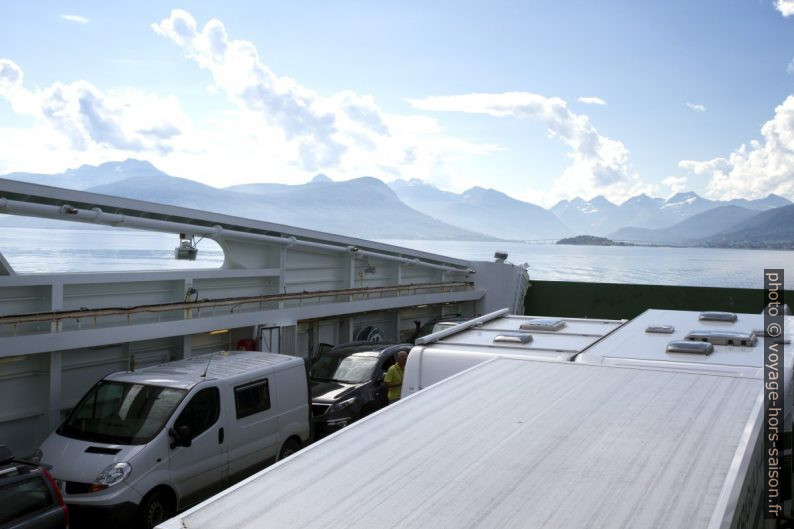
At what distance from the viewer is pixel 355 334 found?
16.2 m

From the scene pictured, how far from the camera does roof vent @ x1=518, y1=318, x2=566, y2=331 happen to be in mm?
9539

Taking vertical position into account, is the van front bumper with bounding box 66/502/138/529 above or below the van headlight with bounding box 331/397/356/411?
below

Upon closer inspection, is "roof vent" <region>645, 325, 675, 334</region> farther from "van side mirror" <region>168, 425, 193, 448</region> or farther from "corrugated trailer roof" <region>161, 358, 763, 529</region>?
"van side mirror" <region>168, 425, 193, 448</region>

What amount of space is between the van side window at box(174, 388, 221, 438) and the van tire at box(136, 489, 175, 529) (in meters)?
0.66

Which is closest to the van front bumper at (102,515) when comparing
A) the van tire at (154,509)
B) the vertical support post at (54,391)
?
the van tire at (154,509)

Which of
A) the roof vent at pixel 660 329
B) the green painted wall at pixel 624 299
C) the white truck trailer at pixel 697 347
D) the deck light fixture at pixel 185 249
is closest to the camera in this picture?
the white truck trailer at pixel 697 347

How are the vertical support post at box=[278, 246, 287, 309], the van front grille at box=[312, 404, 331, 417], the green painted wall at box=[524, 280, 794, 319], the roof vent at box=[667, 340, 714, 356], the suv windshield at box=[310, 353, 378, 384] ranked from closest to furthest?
1. the roof vent at box=[667, 340, 714, 356]
2. the van front grille at box=[312, 404, 331, 417]
3. the suv windshield at box=[310, 353, 378, 384]
4. the vertical support post at box=[278, 246, 287, 309]
5. the green painted wall at box=[524, 280, 794, 319]

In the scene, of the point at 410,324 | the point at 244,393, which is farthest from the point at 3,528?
the point at 410,324

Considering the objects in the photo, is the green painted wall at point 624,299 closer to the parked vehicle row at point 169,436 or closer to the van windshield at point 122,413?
the parked vehicle row at point 169,436

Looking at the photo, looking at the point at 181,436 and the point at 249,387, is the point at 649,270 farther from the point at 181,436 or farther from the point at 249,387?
the point at 181,436

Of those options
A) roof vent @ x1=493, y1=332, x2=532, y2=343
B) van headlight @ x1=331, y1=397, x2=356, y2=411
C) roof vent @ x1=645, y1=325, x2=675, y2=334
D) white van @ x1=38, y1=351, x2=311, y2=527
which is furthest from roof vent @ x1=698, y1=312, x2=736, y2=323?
white van @ x1=38, y1=351, x2=311, y2=527

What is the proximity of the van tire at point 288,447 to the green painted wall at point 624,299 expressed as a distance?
1389 centimetres

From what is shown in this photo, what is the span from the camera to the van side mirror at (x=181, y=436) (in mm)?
6906

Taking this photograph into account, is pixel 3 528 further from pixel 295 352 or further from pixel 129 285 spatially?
pixel 295 352
